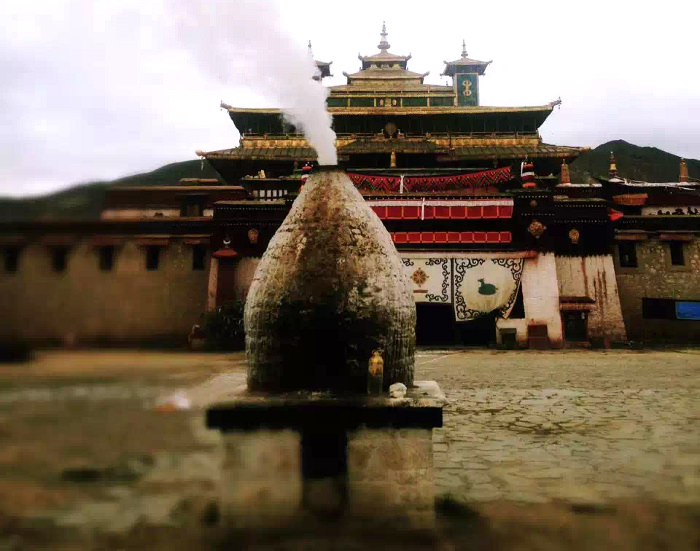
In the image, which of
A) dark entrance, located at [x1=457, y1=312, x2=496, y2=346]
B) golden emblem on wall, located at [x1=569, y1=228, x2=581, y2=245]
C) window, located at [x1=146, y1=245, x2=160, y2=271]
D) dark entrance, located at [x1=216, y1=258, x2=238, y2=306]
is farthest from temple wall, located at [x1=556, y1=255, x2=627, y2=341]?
window, located at [x1=146, y1=245, x2=160, y2=271]

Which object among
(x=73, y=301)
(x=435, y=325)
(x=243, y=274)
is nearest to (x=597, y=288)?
(x=435, y=325)

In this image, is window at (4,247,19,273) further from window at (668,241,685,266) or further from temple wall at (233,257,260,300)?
window at (668,241,685,266)

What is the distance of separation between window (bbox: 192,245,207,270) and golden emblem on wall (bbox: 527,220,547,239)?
12.2 metres

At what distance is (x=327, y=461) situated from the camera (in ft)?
8.93

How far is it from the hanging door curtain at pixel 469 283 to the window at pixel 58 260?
14.4 metres

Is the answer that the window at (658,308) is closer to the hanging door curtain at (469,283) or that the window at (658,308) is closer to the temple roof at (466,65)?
the hanging door curtain at (469,283)

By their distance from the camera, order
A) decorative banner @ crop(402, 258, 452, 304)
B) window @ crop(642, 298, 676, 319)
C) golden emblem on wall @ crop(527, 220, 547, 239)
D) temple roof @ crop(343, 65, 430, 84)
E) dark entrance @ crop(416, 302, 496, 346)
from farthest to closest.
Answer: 1. temple roof @ crop(343, 65, 430, 84)
2. window @ crop(642, 298, 676, 319)
3. dark entrance @ crop(416, 302, 496, 346)
4. golden emblem on wall @ crop(527, 220, 547, 239)
5. decorative banner @ crop(402, 258, 452, 304)

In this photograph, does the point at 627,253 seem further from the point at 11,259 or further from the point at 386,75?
the point at 386,75

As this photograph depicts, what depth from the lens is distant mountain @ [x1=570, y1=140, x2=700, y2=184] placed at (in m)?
55.9

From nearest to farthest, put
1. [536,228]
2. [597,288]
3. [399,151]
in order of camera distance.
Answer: [536,228] → [597,288] → [399,151]

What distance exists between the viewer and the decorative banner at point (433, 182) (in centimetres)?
1728

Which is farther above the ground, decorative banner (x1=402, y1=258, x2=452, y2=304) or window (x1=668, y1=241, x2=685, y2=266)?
window (x1=668, y1=241, x2=685, y2=266)

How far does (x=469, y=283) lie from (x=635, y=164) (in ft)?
186

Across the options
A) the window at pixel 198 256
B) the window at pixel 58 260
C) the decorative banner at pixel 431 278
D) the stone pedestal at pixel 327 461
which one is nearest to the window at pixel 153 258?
the window at pixel 198 256
